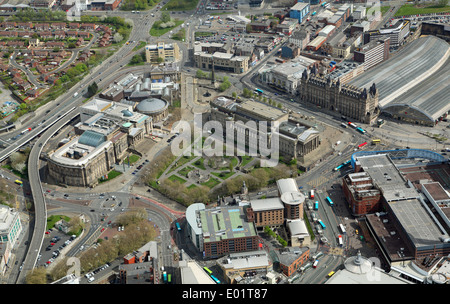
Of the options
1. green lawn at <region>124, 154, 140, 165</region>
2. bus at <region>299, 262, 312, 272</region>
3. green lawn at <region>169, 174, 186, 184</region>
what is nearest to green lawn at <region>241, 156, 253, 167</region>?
green lawn at <region>169, 174, 186, 184</region>

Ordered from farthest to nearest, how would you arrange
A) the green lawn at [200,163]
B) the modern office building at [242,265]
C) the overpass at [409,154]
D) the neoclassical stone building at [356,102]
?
the neoclassical stone building at [356,102]
the green lawn at [200,163]
the overpass at [409,154]
the modern office building at [242,265]

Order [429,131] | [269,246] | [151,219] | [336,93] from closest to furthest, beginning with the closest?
[269,246], [151,219], [429,131], [336,93]

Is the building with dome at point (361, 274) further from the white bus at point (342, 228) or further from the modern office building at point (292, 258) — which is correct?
the white bus at point (342, 228)

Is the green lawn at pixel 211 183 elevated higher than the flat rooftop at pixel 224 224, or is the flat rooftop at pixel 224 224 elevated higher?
the flat rooftop at pixel 224 224

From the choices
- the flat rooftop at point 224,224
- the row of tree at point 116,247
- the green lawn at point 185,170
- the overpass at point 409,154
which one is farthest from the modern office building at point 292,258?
the green lawn at point 185,170

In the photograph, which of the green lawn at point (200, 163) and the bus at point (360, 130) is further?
the bus at point (360, 130)

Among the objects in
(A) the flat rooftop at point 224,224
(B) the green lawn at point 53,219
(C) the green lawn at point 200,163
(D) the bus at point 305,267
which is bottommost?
(D) the bus at point 305,267

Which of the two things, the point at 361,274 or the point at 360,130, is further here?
the point at 360,130

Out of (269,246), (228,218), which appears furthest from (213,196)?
(269,246)

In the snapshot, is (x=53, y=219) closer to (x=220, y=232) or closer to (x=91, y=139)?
(x=91, y=139)

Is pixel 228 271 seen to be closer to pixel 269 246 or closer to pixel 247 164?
pixel 269 246

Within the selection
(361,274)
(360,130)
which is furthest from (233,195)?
(360,130)
